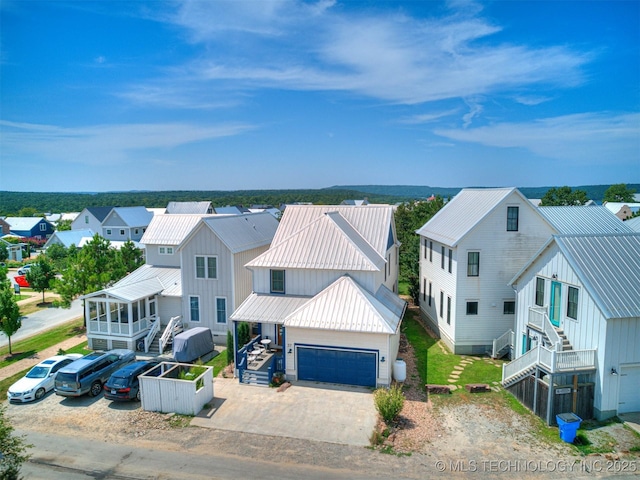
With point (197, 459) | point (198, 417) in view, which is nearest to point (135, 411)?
point (198, 417)

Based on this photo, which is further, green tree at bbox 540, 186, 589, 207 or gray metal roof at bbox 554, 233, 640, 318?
green tree at bbox 540, 186, 589, 207

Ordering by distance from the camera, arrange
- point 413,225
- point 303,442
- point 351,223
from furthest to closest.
A: point 413,225 < point 351,223 < point 303,442

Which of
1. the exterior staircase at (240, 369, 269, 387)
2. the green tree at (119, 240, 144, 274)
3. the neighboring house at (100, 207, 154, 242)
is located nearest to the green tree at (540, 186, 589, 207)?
the green tree at (119, 240, 144, 274)

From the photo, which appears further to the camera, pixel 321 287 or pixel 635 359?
pixel 321 287

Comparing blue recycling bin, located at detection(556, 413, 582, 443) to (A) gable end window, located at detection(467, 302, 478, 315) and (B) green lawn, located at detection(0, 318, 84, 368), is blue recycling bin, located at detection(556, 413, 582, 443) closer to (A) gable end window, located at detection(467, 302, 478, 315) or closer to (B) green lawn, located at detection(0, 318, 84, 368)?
(A) gable end window, located at detection(467, 302, 478, 315)

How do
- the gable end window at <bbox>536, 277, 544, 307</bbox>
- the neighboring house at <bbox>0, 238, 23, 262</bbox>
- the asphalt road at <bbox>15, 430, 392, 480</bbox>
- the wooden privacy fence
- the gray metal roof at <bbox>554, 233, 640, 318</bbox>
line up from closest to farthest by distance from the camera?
the asphalt road at <bbox>15, 430, 392, 480</bbox>
the gray metal roof at <bbox>554, 233, 640, 318</bbox>
the wooden privacy fence
the gable end window at <bbox>536, 277, 544, 307</bbox>
the neighboring house at <bbox>0, 238, 23, 262</bbox>

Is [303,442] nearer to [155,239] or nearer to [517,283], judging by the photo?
[517,283]

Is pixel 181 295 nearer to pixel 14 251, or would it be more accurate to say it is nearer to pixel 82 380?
pixel 82 380

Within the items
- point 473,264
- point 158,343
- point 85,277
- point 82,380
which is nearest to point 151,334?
point 158,343
